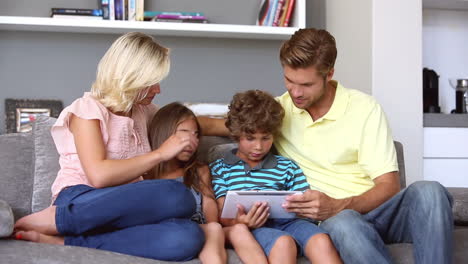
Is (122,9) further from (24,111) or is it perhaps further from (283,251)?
(283,251)

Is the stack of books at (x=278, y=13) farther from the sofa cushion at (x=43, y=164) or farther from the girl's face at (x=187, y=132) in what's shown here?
the sofa cushion at (x=43, y=164)

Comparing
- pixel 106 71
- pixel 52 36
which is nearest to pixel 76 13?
pixel 52 36

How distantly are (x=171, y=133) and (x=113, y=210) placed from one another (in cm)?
48

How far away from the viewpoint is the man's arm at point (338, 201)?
199cm

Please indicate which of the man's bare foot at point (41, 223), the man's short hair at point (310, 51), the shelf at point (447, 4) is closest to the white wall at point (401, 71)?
the shelf at point (447, 4)

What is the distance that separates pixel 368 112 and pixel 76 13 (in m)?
1.79

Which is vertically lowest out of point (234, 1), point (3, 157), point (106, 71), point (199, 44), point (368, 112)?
point (3, 157)

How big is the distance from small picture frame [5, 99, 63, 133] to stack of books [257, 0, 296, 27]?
1231 mm

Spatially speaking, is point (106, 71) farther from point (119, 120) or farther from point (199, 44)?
point (199, 44)

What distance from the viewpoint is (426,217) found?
71.8 inches

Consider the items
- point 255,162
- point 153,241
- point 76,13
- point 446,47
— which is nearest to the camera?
point 153,241

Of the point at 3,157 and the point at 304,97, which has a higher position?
the point at 304,97

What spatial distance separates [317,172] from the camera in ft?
7.30

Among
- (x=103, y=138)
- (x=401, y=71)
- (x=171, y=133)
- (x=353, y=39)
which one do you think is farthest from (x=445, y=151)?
(x=103, y=138)
